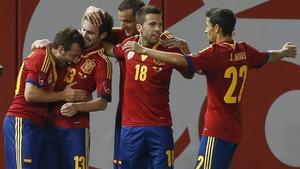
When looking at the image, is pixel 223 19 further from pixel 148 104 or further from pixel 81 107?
pixel 81 107

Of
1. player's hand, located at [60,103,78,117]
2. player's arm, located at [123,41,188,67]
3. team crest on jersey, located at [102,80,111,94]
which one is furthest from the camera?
team crest on jersey, located at [102,80,111,94]

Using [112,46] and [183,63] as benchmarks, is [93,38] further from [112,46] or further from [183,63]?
[183,63]

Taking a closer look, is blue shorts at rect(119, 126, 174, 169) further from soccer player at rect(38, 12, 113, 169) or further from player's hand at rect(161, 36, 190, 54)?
player's hand at rect(161, 36, 190, 54)

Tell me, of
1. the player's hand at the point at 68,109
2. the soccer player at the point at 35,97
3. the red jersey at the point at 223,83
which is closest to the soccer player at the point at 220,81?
the red jersey at the point at 223,83

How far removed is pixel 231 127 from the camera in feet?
24.2

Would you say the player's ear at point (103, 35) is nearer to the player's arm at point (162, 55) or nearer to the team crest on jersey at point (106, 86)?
the team crest on jersey at point (106, 86)

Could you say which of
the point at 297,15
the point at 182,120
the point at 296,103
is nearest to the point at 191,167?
the point at 182,120

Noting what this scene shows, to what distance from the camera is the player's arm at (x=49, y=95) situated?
25.1 ft

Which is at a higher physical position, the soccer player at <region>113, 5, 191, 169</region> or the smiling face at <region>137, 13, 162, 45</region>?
the smiling face at <region>137, 13, 162, 45</region>

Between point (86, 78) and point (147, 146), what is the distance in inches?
29.7

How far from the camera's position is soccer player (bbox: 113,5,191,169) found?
7.63m

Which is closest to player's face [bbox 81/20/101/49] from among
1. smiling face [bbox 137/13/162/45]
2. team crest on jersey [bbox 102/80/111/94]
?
team crest on jersey [bbox 102/80/111/94]

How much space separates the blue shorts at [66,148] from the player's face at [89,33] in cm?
71

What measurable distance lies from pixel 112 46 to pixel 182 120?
53.0 inches
